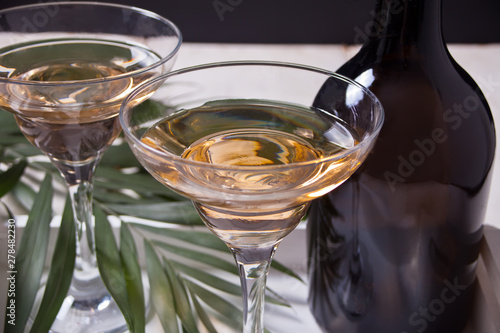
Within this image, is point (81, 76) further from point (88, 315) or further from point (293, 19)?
point (293, 19)

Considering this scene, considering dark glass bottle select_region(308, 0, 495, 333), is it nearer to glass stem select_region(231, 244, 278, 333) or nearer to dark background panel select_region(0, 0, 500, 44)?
glass stem select_region(231, 244, 278, 333)

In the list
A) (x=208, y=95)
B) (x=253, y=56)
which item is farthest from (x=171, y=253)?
(x=253, y=56)

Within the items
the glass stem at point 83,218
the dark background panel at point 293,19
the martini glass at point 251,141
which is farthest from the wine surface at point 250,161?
Answer: the dark background panel at point 293,19

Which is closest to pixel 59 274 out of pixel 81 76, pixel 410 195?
→ pixel 81 76

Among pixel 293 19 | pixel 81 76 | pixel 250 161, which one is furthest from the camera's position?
pixel 293 19

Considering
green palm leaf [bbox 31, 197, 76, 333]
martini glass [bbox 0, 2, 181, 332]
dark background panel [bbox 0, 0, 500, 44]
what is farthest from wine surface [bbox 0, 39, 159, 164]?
dark background panel [bbox 0, 0, 500, 44]

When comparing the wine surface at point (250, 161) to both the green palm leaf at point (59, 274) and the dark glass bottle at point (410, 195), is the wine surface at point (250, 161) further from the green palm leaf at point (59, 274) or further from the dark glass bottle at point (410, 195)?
the green palm leaf at point (59, 274)
